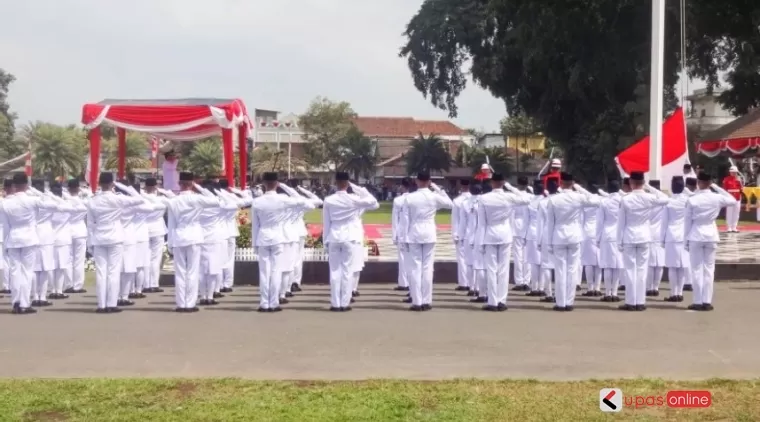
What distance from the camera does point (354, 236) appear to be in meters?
11.0

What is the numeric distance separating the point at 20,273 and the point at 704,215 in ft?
29.8

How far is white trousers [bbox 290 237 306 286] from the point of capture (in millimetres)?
12581

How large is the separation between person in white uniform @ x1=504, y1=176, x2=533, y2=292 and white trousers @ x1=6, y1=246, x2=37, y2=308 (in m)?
7.04

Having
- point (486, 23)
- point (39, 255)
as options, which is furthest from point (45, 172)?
point (39, 255)

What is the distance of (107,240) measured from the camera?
423 inches

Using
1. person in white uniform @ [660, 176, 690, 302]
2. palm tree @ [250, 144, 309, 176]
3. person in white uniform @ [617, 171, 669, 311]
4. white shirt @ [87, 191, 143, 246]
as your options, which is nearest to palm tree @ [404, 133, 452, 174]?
palm tree @ [250, 144, 309, 176]

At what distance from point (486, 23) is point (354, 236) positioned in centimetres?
2849

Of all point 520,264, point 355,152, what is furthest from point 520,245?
point 355,152

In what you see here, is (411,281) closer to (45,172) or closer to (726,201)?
(726,201)

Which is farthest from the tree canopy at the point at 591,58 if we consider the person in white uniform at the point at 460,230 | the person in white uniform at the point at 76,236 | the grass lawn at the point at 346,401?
the grass lawn at the point at 346,401

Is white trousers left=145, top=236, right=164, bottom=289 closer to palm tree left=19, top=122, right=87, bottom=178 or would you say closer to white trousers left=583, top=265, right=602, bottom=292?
white trousers left=583, top=265, right=602, bottom=292

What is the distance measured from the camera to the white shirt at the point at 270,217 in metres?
10.9

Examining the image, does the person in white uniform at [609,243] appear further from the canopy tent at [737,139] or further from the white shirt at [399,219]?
the canopy tent at [737,139]

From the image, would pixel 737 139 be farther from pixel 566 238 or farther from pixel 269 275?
pixel 269 275
